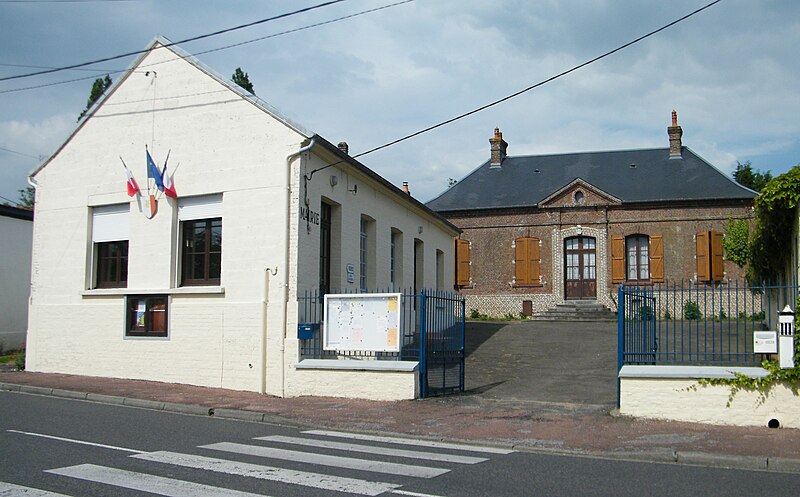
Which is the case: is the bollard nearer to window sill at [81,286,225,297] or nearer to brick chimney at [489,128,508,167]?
window sill at [81,286,225,297]

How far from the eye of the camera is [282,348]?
45.3 ft

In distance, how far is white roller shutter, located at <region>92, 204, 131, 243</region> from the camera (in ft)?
54.3

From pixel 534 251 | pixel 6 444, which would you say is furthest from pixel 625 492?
pixel 534 251

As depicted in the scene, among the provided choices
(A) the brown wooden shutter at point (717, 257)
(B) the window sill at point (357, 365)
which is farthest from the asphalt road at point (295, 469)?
(A) the brown wooden shutter at point (717, 257)

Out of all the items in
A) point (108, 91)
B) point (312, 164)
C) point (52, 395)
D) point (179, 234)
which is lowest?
point (52, 395)

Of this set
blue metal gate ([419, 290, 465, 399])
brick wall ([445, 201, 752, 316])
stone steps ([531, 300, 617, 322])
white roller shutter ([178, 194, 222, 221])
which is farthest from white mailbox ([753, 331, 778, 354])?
brick wall ([445, 201, 752, 316])

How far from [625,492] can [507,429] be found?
12.3 ft

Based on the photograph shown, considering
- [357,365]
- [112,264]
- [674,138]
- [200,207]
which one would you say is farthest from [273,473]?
[674,138]

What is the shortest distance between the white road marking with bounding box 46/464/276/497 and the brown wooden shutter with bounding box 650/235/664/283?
27.3 m

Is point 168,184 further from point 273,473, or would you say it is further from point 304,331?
point 273,473

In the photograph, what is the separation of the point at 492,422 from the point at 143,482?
5.76 m

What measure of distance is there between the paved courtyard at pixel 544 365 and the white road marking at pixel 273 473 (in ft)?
19.8

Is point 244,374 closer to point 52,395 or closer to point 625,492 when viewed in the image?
point 52,395

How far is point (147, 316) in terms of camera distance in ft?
51.5
